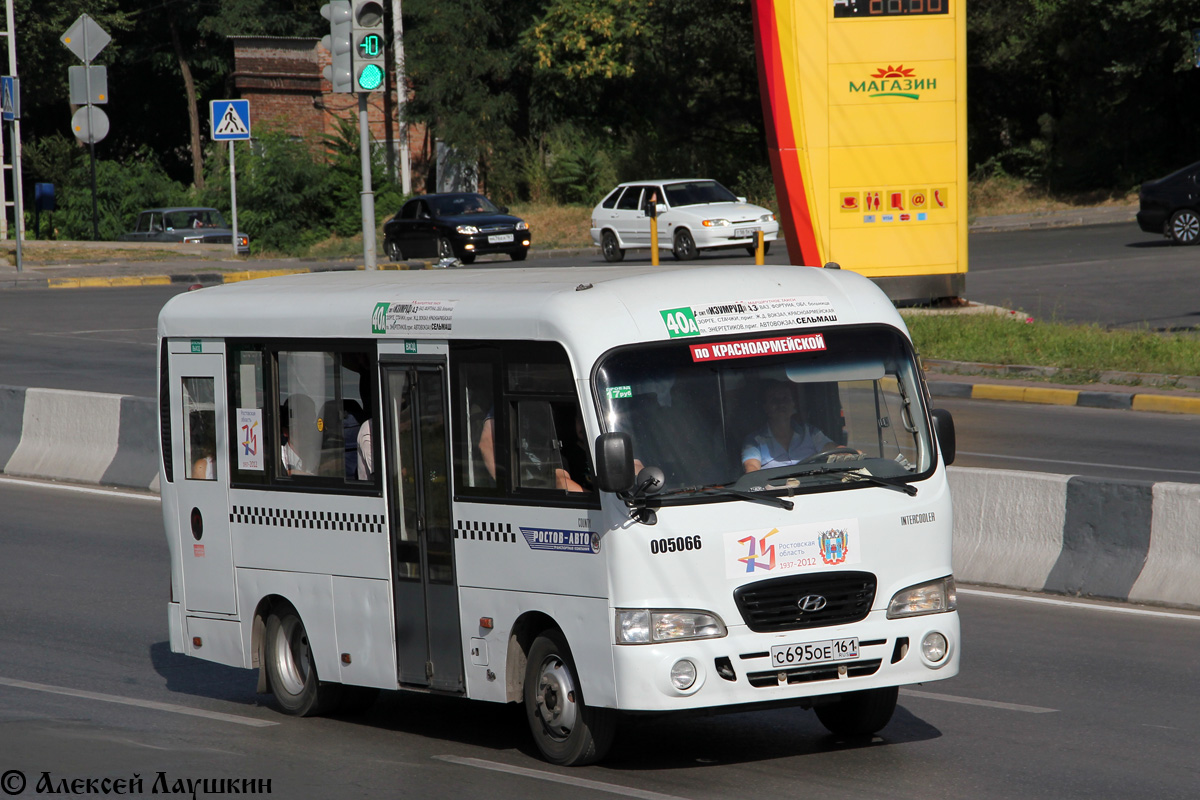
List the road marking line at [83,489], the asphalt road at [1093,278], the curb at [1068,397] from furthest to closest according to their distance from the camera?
the asphalt road at [1093,278] < the curb at [1068,397] < the road marking line at [83,489]

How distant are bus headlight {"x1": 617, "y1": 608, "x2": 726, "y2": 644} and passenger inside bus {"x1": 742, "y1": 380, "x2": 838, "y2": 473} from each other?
2.29ft

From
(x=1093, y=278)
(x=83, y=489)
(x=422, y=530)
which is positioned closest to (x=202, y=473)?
(x=422, y=530)

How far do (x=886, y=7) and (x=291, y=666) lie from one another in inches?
684

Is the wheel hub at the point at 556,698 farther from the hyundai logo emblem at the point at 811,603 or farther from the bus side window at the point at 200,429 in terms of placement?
the bus side window at the point at 200,429

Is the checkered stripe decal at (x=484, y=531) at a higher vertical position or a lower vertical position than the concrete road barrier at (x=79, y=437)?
higher

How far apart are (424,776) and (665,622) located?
1.25 meters

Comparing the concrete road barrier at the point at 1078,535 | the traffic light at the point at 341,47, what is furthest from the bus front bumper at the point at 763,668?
the traffic light at the point at 341,47

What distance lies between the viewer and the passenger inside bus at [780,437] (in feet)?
22.6

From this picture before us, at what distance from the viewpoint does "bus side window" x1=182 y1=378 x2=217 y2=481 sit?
8.70 meters

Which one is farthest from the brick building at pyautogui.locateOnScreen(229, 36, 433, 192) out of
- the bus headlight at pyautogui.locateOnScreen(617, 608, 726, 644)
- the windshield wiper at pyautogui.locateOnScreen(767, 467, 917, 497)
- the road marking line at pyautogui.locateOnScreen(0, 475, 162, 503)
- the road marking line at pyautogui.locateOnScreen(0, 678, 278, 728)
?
the bus headlight at pyautogui.locateOnScreen(617, 608, 726, 644)

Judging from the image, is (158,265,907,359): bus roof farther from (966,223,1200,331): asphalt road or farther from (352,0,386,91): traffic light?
(966,223,1200,331): asphalt road

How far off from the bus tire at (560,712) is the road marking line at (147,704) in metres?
1.74

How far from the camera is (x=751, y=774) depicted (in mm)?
6766

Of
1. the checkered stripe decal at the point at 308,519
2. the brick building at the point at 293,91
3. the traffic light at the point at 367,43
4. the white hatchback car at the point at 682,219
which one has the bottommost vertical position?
the checkered stripe decal at the point at 308,519
